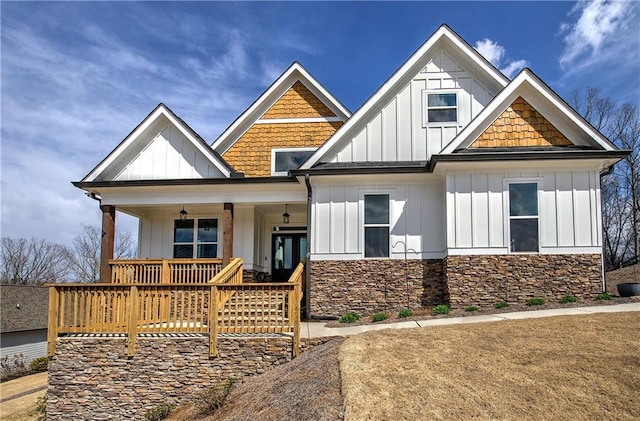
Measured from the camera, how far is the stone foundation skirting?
9469 mm

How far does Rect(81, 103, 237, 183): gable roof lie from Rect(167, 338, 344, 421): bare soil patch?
707 centimetres

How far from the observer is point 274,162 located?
1666cm

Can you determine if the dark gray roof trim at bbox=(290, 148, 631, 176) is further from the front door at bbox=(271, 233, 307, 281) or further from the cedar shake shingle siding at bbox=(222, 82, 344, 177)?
the front door at bbox=(271, 233, 307, 281)

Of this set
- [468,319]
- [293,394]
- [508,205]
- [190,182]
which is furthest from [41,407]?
[508,205]

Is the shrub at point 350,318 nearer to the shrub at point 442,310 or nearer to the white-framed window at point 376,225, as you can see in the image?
the shrub at point 442,310

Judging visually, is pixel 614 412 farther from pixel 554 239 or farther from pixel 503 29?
pixel 503 29

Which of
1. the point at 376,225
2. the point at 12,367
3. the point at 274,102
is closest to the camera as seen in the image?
the point at 376,225

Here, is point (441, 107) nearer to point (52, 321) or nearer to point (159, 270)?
point (159, 270)

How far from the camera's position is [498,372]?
22.0ft

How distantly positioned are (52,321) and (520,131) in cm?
1116

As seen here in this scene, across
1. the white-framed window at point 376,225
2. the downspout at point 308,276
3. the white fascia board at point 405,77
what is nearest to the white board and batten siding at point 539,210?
the white-framed window at point 376,225

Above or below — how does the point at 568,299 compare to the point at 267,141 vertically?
below

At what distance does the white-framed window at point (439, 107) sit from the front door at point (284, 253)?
18.4 feet

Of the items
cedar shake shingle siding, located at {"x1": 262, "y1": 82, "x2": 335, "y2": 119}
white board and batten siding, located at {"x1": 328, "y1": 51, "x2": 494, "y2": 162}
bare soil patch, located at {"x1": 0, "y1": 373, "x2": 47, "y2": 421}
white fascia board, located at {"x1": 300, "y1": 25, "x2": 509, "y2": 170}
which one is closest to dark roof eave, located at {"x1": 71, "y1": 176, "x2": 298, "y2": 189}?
white fascia board, located at {"x1": 300, "y1": 25, "x2": 509, "y2": 170}
